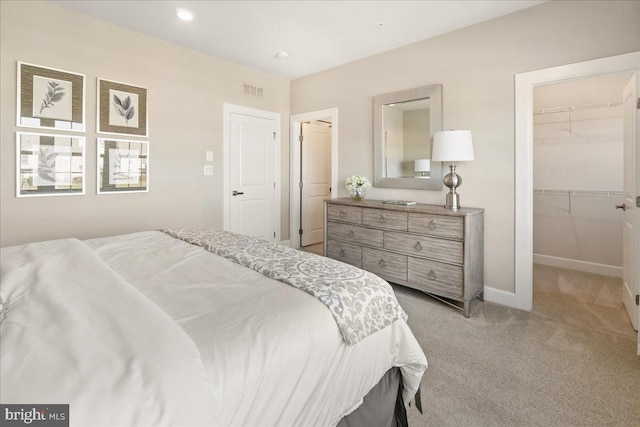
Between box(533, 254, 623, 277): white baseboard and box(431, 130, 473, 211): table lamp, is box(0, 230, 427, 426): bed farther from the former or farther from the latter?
box(533, 254, 623, 277): white baseboard

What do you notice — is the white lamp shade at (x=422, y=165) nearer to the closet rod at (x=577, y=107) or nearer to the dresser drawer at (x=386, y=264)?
the dresser drawer at (x=386, y=264)

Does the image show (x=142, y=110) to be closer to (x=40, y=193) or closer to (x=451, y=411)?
(x=40, y=193)

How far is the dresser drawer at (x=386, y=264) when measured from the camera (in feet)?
10.2

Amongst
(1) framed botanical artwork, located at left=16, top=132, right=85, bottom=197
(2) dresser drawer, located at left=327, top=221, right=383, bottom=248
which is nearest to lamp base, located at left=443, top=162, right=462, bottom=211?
(2) dresser drawer, located at left=327, top=221, right=383, bottom=248

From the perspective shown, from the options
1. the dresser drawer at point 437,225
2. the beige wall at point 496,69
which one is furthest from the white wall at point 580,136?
the dresser drawer at point 437,225

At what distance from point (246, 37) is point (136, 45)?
1133 millimetres

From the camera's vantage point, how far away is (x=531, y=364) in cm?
202

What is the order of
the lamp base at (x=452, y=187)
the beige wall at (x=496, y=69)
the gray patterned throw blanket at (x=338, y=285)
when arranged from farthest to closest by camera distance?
the lamp base at (x=452, y=187) < the beige wall at (x=496, y=69) < the gray patterned throw blanket at (x=338, y=285)

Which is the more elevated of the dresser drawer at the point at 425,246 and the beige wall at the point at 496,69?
the beige wall at the point at 496,69

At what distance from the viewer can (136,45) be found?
3328 mm

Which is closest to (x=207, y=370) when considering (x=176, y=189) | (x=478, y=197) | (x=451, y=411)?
(x=451, y=411)

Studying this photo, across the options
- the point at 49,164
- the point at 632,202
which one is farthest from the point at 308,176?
the point at 632,202

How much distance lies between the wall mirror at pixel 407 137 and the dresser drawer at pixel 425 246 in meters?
0.69

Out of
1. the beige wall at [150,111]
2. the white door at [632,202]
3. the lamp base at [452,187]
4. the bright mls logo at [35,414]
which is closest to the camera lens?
the bright mls logo at [35,414]
